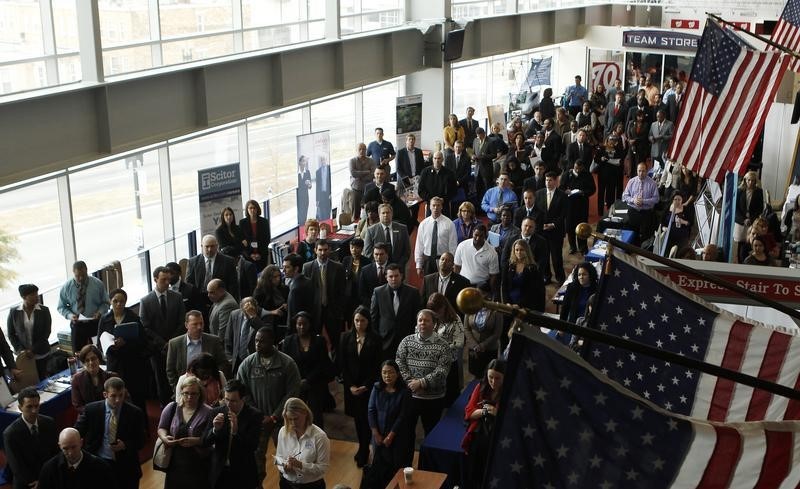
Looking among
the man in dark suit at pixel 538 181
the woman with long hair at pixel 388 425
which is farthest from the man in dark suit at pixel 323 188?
the woman with long hair at pixel 388 425

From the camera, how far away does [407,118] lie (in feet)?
64.6

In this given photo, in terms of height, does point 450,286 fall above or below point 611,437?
below

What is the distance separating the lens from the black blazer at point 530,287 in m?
11.4

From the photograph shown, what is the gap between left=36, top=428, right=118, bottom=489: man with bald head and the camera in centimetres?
769

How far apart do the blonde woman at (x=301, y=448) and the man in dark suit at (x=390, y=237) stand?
16.7ft

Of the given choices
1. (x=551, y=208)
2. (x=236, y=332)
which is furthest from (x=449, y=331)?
(x=551, y=208)

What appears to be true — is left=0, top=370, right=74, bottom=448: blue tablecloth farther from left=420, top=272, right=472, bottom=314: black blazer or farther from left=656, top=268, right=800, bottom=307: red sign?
left=656, top=268, right=800, bottom=307: red sign

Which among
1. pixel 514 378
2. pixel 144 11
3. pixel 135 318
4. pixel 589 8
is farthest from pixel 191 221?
pixel 589 8

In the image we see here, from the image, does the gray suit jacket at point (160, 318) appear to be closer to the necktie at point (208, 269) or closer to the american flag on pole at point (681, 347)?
the necktie at point (208, 269)

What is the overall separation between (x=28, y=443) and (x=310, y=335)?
2.82m

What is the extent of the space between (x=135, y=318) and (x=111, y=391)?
84.3 inches

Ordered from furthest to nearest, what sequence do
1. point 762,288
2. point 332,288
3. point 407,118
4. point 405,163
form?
point 407,118 → point 405,163 → point 332,288 → point 762,288

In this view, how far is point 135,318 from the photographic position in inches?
409

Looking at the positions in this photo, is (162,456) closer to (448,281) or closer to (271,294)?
(271,294)
